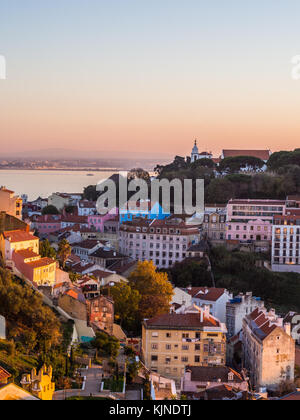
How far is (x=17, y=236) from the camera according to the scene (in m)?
16.3

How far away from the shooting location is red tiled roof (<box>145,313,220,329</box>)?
13711 mm

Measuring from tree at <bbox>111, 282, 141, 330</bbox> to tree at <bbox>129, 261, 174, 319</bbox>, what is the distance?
0.51 metres

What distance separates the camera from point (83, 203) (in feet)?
118

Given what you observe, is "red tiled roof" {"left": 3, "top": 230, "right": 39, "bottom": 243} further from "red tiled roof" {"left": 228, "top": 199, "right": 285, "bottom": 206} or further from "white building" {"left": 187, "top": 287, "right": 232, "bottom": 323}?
"red tiled roof" {"left": 228, "top": 199, "right": 285, "bottom": 206}

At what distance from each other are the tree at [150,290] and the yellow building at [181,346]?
109 inches

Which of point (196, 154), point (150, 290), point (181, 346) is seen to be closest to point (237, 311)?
point (150, 290)

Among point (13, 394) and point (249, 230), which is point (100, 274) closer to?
point (249, 230)

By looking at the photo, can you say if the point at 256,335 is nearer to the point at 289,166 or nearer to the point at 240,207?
the point at 240,207

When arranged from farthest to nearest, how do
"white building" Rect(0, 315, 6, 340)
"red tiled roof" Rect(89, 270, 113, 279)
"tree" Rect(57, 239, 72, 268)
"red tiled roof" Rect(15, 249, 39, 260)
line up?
"tree" Rect(57, 239, 72, 268), "red tiled roof" Rect(89, 270, 113, 279), "red tiled roof" Rect(15, 249, 39, 260), "white building" Rect(0, 315, 6, 340)

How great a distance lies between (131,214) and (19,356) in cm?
1912

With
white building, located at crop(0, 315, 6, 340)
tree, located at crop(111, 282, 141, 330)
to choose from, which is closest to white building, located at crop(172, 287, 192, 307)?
tree, located at crop(111, 282, 141, 330)

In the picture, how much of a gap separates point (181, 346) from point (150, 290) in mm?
4022

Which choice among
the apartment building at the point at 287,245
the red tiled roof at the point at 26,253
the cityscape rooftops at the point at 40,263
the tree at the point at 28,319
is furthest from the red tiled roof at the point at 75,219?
the tree at the point at 28,319
